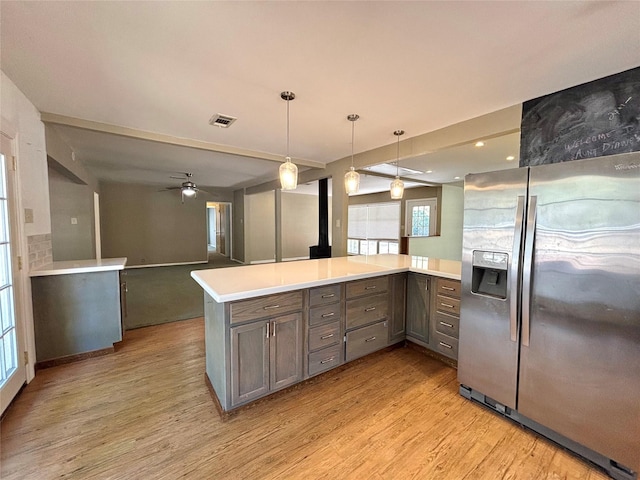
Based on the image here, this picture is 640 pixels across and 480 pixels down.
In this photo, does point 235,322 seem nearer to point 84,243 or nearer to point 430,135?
point 430,135

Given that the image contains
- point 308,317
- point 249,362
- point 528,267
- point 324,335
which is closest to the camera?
point 528,267

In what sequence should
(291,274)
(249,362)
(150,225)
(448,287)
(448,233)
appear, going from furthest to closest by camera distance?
(150,225), (448,233), (448,287), (291,274), (249,362)

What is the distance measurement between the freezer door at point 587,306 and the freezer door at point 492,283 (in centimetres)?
9

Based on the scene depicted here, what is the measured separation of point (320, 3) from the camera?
130 centimetres

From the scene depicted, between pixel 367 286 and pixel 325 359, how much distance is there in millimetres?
745

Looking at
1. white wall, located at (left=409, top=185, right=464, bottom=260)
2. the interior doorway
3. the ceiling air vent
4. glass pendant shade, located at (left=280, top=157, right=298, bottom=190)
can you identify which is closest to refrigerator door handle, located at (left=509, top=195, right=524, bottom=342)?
glass pendant shade, located at (left=280, top=157, right=298, bottom=190)

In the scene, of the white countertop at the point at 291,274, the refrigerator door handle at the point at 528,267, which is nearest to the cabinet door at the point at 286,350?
the white countertop at the point at 291,274

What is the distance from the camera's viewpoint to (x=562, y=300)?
161 cm

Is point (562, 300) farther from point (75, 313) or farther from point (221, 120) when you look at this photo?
point (75, 313)

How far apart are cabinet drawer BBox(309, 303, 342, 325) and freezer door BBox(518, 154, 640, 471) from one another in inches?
51.9

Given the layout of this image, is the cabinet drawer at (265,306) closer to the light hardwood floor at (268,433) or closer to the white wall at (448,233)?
the light hardwood floor at (268,433)

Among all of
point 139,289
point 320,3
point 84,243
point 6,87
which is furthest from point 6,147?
point 84,243

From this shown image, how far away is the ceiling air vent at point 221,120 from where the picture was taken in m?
2.70

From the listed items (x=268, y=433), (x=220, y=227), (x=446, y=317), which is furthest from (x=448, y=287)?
(x=220, y=227)
